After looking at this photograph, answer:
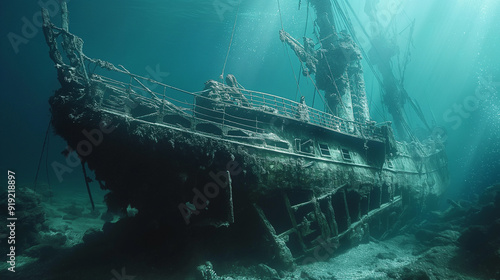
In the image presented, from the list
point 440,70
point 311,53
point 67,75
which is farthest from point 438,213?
point 440,70

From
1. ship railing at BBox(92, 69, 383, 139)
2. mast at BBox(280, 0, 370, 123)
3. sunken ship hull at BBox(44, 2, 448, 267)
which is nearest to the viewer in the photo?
sunken ship hull at BBox(44, 2, 448, 267)

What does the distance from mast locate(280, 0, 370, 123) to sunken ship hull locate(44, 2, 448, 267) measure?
7.75m

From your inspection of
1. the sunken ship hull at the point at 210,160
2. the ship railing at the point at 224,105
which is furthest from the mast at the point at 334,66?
the sunken ship hull at the point at 210,160

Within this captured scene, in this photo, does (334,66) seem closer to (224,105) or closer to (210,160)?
(224,105)

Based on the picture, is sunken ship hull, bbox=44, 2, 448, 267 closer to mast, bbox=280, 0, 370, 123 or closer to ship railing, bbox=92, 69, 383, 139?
ship railing, bbox=92, 69, 383, 139

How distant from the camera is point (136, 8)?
36500mm

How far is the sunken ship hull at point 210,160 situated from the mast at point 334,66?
25.4ft

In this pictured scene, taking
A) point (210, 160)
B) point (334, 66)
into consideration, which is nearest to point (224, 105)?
point (210, 160)

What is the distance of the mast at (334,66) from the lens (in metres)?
20.6

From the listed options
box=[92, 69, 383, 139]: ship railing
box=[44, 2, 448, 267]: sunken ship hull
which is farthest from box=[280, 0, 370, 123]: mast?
box=[44, 2, 448, 267]: sunken ship hull

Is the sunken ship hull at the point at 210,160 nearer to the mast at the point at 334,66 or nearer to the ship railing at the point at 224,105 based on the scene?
the ship railing at the point at 224,105

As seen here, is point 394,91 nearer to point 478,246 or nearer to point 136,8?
point 478,246

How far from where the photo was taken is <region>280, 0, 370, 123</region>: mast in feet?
67.7

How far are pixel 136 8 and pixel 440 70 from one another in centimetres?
12752
